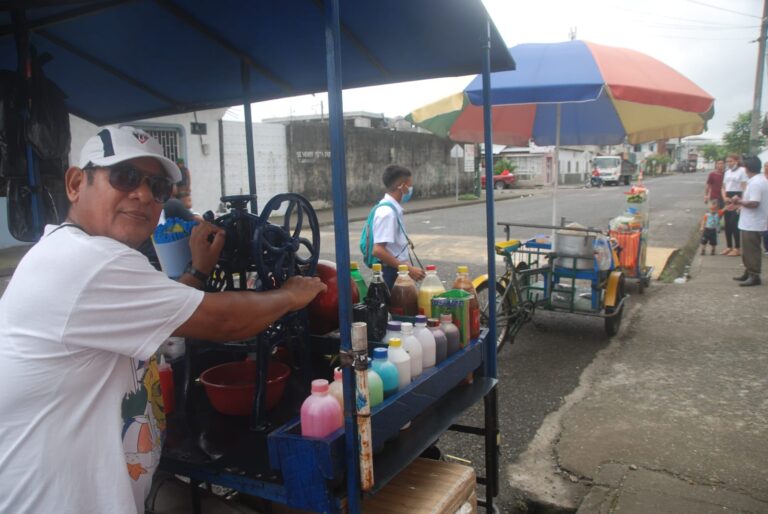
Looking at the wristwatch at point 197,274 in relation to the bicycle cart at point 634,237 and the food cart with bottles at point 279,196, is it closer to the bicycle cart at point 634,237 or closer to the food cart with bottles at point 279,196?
the food cart with bottles at point 279,196

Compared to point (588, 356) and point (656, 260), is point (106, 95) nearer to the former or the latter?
point (588, 356)

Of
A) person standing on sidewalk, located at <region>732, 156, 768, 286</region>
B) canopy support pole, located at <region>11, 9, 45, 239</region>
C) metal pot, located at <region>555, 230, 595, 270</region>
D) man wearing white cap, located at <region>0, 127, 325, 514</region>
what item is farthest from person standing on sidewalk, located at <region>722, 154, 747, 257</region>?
man wearing white cap, located at <region>0, 127, 325, 514</region>

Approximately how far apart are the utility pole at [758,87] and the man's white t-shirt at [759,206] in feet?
21.5

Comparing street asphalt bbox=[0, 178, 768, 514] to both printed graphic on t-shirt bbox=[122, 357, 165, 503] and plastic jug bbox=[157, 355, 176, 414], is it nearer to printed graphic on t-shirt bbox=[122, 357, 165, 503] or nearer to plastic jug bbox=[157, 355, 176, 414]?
plastic jug bbox=[157, 355, 176, 414]

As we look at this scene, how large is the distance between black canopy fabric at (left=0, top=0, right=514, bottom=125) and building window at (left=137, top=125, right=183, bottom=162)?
1139 cm

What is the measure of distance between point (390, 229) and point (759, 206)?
6.24 m

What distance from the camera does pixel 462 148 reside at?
86.4 feet

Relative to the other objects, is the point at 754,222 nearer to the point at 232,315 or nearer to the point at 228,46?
the point at 228,46

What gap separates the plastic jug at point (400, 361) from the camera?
80.1 inches

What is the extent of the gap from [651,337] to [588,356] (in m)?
1.00

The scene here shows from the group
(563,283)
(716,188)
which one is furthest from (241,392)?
(716,188)

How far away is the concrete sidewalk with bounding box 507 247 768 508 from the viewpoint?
318cm

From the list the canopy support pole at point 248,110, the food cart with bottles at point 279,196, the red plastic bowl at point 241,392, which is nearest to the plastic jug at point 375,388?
the food cart with bottles at point 279,196

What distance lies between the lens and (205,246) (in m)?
2.06
